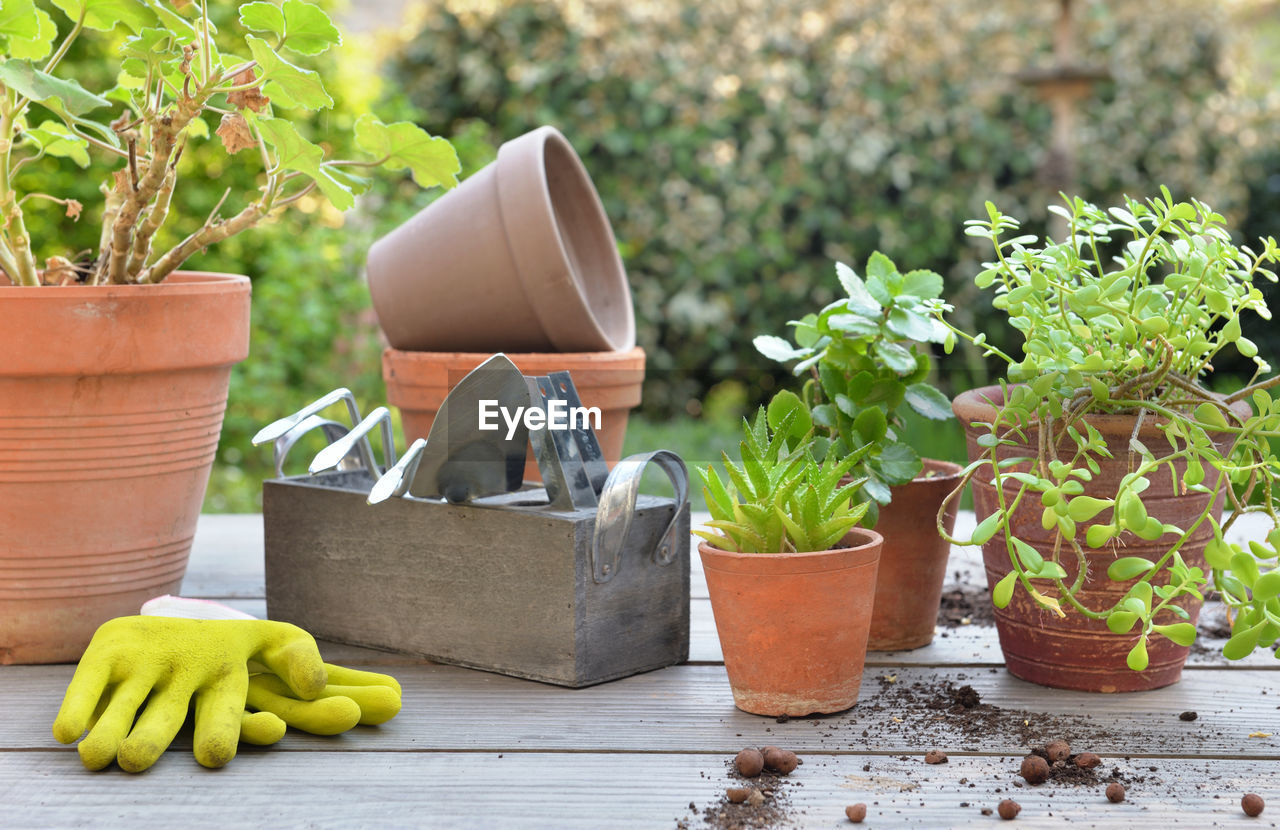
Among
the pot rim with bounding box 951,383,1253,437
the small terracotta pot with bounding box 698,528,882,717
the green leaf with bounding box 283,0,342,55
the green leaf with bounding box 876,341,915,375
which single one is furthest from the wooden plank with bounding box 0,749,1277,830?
the green leaf with bounding box 283,0,342,55

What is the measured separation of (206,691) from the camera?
1.11 metres

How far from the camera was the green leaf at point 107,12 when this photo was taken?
52.4 inches

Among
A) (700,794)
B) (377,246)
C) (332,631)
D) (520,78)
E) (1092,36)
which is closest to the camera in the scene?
(700,794)

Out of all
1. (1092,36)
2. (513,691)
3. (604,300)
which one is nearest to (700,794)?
(513,691)

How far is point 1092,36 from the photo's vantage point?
418 cm

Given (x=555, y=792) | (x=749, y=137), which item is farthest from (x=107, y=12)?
(x=749, y=137)

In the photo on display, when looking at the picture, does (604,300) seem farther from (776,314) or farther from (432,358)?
(776,314)

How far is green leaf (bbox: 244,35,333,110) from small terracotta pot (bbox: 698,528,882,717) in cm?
62

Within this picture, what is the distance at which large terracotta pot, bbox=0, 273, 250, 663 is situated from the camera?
130cm

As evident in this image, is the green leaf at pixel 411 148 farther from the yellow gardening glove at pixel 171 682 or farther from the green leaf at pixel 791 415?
the yellow gardening glove at pixel 171 682

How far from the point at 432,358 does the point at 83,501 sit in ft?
1.44

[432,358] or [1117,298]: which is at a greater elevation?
[1117,298]

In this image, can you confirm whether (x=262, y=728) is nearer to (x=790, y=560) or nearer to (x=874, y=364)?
(x=790, y=560)

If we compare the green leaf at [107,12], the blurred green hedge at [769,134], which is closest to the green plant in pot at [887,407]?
the green leaf at [107,12]
